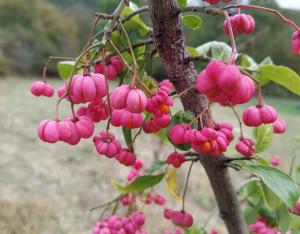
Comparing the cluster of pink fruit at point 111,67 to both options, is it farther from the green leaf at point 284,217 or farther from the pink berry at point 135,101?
the green leaf at point 284,217

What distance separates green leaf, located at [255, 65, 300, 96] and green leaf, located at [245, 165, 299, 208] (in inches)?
4.6

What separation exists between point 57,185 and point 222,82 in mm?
2487

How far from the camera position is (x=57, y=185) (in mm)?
2736

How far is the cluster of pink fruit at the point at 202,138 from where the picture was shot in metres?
0.51

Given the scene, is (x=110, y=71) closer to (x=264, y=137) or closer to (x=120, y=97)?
(x=120, y=97)

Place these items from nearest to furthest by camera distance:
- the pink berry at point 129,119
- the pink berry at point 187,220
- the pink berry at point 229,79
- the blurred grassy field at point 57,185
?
the pink berry at point 229,79 < the pink berry at point 129,119 < the pink berry at point 187,220 < the blurred grassy field at point 57,185

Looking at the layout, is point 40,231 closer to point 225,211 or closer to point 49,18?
point 225,211

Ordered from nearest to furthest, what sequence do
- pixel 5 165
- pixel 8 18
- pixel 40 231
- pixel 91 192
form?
pixel 40 231
pixel 91 192
pixel 5 165
pixel 8 18

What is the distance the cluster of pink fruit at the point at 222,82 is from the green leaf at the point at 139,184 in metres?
0.41

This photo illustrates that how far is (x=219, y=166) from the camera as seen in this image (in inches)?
27.5

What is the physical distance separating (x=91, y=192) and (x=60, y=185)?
196mm

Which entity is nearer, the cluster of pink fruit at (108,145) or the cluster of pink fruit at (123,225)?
the cluster of pink fruit at (108,145)

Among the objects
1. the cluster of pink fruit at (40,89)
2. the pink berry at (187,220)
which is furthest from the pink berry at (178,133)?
the pink berry at (187,220)

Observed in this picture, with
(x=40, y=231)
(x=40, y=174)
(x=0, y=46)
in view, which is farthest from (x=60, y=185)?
(x=0, y=46)
